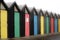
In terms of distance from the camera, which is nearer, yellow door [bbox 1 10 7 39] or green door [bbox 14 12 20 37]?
yellow door [bbox 1 10 7 39]

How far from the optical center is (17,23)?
1011 millimetres

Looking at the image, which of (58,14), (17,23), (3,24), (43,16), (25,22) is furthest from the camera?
(58,14)

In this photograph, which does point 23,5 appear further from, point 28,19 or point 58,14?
point 58,14

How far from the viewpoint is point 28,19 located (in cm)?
119

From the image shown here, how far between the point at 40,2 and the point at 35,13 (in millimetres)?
221

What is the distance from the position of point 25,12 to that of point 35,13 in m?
0.17

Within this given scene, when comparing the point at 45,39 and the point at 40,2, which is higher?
the point at 40,2

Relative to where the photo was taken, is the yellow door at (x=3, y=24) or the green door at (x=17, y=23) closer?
the yellow door at (x=3, y=24)

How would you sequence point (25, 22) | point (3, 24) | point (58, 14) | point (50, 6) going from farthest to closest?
point (58, 14) < point (50, 6) < point (25, 22) < point (3, 24)

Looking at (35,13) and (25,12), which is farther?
(35,13)

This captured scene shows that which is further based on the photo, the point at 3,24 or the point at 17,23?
the point at 17,23

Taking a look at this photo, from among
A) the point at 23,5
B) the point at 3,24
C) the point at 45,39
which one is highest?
the point at 23,5

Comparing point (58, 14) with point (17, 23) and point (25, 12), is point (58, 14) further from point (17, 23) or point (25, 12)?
point (17, 23)

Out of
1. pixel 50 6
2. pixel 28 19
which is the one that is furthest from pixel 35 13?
pixel 50 6
